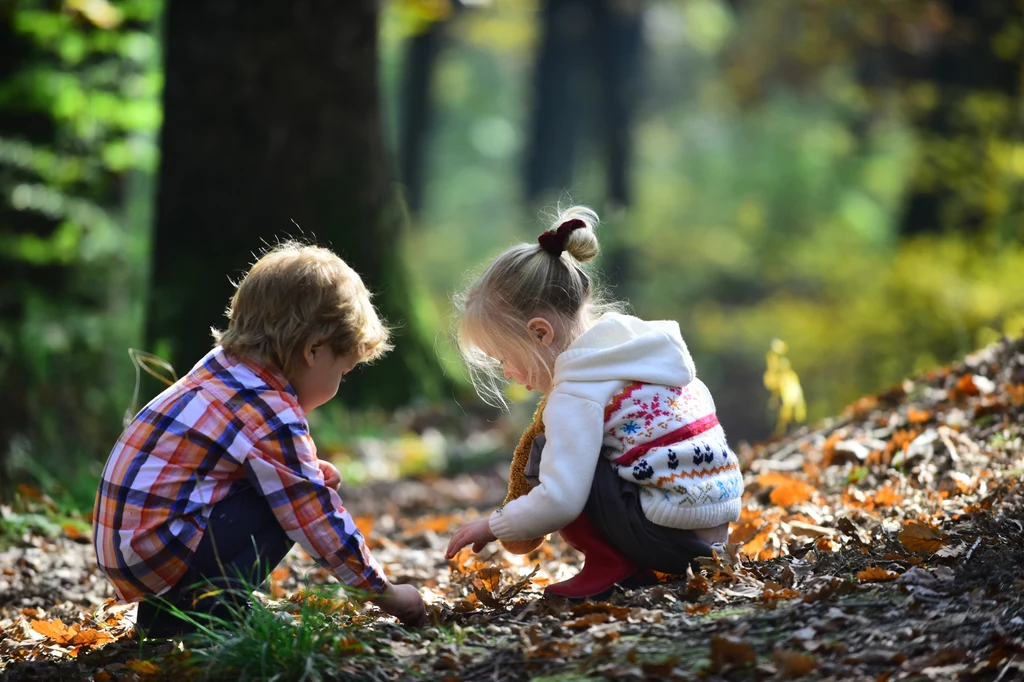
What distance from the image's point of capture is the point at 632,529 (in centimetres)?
299

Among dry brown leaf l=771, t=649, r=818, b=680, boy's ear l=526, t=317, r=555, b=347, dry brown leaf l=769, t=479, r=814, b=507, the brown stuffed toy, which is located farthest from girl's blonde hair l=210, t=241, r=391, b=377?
dry brown leaf l=769, t=479, r=814, b=507

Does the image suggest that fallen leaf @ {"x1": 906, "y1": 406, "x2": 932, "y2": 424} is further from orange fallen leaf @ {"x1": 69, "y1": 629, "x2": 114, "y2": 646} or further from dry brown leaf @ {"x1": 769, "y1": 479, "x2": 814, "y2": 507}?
orange fallen leaf @ {"x1": 69, "y1": 629, "x2": 114, "y2": 646}

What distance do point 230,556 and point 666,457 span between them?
1.26m

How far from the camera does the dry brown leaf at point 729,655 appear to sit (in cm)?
230

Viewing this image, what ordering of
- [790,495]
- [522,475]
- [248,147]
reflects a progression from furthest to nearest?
[248,147] < [790,495] < [522,475]

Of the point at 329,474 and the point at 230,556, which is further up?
the point at 329,474

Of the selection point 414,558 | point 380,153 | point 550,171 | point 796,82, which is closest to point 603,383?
point 414,558

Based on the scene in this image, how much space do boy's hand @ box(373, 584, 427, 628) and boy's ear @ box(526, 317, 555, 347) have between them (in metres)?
0.83

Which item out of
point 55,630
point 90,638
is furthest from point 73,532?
point 90,638

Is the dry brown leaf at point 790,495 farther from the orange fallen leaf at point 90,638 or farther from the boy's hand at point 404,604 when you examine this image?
the orange fallen leaf at point 90,638

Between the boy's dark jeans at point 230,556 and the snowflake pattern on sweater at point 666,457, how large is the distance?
1010 millimetres

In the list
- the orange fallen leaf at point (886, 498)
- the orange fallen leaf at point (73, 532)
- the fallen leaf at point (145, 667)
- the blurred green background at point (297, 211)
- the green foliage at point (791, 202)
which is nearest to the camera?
the fallen leaf at point (145, 667)

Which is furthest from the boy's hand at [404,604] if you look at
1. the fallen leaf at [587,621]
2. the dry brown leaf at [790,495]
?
the dry brown leaf at [790,495]

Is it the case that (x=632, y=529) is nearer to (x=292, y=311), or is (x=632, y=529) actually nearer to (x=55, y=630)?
(x=292, y=311)
